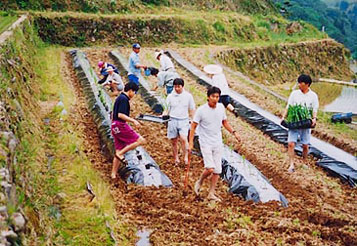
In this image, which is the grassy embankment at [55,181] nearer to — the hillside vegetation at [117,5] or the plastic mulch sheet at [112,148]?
the plastic mulch sheet at [112,148]

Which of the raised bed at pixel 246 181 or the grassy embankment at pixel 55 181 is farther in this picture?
the raised bed at pixel 246 181

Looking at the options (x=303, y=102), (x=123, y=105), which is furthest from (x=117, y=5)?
(x=123, y=105)

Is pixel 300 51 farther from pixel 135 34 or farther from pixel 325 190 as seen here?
pixel 325 190

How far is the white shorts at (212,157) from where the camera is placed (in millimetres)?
5645

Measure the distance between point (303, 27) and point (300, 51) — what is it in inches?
241

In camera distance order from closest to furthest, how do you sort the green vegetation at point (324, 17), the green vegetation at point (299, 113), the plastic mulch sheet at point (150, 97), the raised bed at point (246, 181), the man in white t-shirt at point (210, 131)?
the man in white t-shirt at point (210, 131), the raised bed at point (246, 181), the green vegetation at point (299, 113), the plastic mulch sheet at point (150, 97), the green vegetation at point (324, 17)

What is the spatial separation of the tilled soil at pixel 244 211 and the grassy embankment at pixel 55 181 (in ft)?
1.14

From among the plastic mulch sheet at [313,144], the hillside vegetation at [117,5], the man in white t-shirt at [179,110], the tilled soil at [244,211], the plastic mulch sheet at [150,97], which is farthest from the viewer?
the hillside vegetation at [117,5]

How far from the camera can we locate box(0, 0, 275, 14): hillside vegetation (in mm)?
19353

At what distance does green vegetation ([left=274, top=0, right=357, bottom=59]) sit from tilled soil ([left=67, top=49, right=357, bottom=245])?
3487 centimetres

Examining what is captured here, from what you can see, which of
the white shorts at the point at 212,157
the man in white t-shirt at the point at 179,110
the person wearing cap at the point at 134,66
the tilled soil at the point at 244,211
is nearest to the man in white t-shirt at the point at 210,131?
the white shorts at the point at 212,157

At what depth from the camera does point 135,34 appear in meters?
20.8

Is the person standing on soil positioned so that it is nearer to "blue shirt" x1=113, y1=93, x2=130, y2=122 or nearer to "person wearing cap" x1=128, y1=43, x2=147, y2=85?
"blue shirt" x1=113, y1=93, x2=130, y2=122

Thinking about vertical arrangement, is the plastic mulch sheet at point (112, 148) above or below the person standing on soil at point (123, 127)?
below
